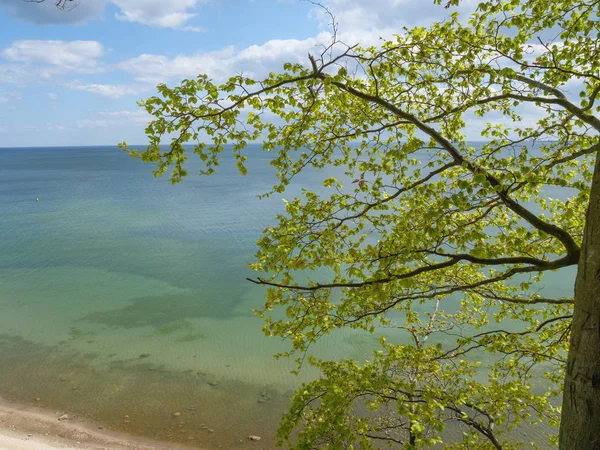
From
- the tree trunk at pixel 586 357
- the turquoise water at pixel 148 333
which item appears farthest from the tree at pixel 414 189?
the turquoise water at pixel 148 333

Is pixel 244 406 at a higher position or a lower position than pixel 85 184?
lower

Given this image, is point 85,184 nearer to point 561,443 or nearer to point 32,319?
point 32,319

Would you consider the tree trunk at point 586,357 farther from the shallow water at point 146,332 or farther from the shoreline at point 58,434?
the shoreline at point 58,434

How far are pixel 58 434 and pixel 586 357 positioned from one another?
486 inches

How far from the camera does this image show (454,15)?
20.0ft

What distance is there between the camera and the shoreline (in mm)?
10750

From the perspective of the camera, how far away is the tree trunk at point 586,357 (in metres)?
3.52

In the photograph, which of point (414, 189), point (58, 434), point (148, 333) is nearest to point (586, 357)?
point (414, 189)

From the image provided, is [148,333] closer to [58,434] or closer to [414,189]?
[58,434]

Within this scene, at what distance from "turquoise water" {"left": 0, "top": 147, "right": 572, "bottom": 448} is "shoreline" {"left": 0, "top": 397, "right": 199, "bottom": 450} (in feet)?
1.17

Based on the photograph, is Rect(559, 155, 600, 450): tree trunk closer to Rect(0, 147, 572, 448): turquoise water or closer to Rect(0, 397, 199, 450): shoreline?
Rect(0, 147, 572, 448): turquoise water

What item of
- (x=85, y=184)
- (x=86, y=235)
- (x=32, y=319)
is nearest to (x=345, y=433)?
(x=32, y=319)

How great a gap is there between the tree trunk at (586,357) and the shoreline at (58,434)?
9809 mm

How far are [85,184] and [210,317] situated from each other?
56814 mm
